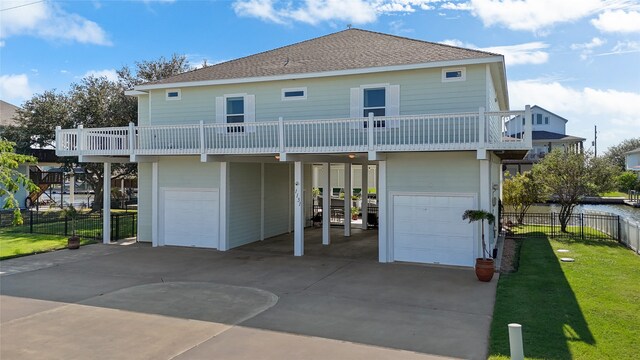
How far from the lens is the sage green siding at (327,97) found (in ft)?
44.4

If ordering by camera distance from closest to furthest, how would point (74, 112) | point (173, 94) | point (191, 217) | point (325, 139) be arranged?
1. point (325, 139)
2. point (191, 217)
3. point (173, 94)
4. point (74, 112)

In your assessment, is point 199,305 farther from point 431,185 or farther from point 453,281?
point 431,185

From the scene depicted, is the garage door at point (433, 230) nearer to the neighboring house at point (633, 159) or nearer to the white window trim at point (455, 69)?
the white window trim at point (455, 69)

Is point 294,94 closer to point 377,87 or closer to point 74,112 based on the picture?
point 377,87

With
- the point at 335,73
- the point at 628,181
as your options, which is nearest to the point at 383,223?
the point at 335,73

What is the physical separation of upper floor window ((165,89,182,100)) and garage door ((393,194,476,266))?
359 inches

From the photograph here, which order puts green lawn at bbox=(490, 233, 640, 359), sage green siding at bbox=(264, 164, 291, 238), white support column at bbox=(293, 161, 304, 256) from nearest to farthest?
green lawn at bbox=(490, 233, 640, 359) → white support column at bbox=(293, 161, 304, 256) → sage green siding at bbox=(264, 164, 291, 238)

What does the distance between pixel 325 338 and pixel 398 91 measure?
902cm

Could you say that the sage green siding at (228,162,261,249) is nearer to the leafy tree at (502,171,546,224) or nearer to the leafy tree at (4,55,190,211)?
the leafy tree at (502,171,546,224)

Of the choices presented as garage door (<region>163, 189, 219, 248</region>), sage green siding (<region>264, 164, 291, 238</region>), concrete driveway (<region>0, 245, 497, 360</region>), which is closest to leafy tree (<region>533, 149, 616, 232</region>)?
concrete driveway (<region>0, 245, 497, 360</region>)

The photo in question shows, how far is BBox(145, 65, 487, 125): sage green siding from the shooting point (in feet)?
44.4

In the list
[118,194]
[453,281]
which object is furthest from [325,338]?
[118,194]

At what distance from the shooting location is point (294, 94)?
51.9ft

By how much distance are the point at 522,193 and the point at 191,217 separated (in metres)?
15.6
